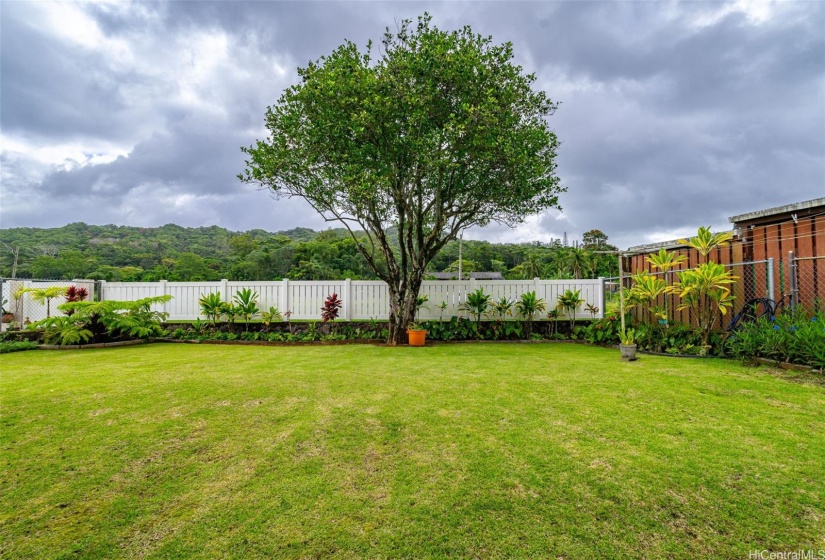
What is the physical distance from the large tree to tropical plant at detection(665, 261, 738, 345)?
324 cm

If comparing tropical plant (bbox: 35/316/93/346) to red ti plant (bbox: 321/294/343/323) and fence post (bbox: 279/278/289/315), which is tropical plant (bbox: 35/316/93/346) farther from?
red ti plant (bbox: 321/294/343/323)

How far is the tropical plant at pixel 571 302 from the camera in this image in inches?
341

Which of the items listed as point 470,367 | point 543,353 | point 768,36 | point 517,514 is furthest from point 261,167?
point 768,36

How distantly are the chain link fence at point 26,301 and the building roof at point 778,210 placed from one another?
13814 mm

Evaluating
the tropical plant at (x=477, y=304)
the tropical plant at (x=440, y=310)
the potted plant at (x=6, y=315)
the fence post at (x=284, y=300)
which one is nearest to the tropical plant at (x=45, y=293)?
the potted plant at (x=6, y=315)

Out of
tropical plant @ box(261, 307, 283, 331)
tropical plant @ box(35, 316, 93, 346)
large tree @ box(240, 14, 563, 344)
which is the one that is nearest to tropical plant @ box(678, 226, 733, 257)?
large tree @ box(240, 14, 563, 344)

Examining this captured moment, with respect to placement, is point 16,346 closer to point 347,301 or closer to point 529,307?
point 347,301

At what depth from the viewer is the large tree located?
21.4 ft

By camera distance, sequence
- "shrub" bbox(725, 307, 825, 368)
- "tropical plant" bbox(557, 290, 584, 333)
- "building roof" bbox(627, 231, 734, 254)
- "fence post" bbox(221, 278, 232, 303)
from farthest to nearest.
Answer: "fence post" bbox(221, 278, 232, 303), "tropical plant" bbox(557, 290, 584, 333), "building roof" bbox(627, 231, 734, 254), "shrub" bbox(725, 307, 825, 368)

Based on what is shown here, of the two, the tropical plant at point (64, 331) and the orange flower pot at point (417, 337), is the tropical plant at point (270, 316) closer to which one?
the tropical plant at point (64, 331)

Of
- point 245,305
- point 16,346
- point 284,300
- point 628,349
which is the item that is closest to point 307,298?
point 284,300

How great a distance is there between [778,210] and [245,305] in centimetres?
1049

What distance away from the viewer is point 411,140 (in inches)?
264

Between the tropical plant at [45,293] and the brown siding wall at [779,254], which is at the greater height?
the brown siding wall at [779,254]
